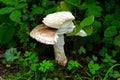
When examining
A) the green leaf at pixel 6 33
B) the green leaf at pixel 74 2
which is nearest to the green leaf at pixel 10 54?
the green leaf at pixel 6 33

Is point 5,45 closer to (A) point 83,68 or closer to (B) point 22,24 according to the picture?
(B) point 22,24

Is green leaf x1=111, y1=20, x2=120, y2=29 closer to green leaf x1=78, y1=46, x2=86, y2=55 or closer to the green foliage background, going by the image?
the green foliage background

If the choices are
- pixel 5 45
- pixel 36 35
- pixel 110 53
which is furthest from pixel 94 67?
pixel 5 45

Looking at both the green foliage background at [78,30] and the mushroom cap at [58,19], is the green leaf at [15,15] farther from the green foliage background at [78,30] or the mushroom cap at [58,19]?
the mushroom cap at [58,19]

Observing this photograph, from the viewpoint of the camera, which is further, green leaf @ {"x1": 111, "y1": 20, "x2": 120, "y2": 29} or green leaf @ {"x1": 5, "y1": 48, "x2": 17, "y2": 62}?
green leaf @ {"x1": 5, "y1": 48, "x2": 17, "y2": 62}

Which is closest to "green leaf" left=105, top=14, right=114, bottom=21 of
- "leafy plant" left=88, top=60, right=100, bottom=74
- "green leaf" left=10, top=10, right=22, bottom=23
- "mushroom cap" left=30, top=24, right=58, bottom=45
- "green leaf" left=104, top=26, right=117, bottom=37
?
"green leaf" left=104, top=26, right=117, bottom=37

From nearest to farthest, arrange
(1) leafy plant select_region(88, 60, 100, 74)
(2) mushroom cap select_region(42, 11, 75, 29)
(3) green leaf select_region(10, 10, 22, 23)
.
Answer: (2) mushroom cap select_region(42, 11, 75, 29)
(3) green leaf select_region(10, 10, 22, 23)
(1) leafy plant select_region(88, 60, 100, 74)
